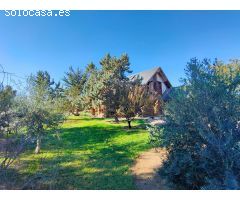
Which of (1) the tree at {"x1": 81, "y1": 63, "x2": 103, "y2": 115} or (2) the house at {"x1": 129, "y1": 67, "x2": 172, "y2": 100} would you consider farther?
(2) the house at {"x1": 129, "y1": 67, "x2": 172, "y2": 100}

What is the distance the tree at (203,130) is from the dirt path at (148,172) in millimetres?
762

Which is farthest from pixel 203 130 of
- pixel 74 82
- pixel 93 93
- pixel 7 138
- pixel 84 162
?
pixel 74 82

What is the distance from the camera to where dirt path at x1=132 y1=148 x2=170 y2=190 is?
21.2ft

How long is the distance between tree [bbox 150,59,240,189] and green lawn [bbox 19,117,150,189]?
1641 mm

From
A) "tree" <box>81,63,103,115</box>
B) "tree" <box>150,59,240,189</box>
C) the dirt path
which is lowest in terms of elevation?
the dirt path

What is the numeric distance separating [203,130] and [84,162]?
16.6 ft

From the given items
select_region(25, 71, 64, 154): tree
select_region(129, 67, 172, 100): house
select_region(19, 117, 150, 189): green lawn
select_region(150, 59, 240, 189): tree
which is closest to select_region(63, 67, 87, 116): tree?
select_region(129, 67, 172, 100): house

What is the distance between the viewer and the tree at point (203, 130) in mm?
4836

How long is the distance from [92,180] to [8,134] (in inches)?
121

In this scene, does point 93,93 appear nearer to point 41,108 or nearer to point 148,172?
point 41,108

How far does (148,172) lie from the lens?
7.69 meters

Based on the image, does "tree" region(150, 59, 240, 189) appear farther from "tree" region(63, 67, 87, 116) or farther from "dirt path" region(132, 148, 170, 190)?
"tree" region(63, 67, 87, 116)

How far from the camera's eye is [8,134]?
185 inches
